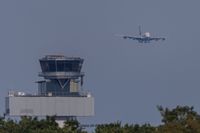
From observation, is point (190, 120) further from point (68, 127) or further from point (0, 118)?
point (0, 118)

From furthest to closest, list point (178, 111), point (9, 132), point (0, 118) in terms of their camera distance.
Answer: point (0, 118) → point (9, 132) → point (178, 111)

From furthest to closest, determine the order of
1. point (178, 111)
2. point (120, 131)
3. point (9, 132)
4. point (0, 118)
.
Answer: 1. point (0, 118)
2. point (9, 132)
3. point (120, 131)
4. point (178, 111)

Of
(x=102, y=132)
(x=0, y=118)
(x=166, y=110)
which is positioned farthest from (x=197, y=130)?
(x=0, y=118)

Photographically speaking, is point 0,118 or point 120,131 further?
point 0,118

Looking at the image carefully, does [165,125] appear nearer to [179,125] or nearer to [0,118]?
[179,125]

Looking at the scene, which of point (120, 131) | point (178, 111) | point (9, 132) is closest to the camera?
point (178, 111)

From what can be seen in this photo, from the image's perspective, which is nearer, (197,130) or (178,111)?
(197,130)
